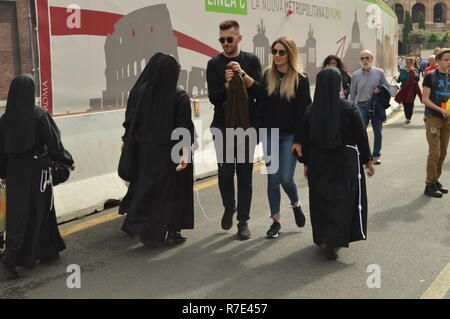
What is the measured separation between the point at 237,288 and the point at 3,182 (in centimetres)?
218

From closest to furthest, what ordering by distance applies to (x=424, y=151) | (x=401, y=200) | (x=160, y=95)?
1. (x=160, y=95)
2. (x=401, y=200)
3. (x=424, y=151)

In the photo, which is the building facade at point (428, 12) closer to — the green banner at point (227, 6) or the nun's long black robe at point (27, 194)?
the green banner at point (227, 6)

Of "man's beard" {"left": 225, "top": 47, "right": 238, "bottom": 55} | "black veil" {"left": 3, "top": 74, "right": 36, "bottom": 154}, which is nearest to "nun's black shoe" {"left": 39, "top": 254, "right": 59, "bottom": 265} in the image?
"black veil" {"left": 3, "top": 74, "right": 36, "bottom": 154}

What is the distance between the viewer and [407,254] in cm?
527

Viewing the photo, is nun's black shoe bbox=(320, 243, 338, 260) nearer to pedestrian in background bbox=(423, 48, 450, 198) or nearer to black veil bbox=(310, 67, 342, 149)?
black veil bbox=(310, 67, 342, 149)

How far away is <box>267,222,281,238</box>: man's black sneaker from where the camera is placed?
5832mm

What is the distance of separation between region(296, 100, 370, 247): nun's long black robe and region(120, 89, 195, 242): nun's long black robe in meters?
1.14

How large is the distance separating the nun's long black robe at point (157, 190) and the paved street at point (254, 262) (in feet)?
0.74

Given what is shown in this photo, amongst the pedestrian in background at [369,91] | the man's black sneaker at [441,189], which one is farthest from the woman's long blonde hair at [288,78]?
the pedestrian in background at [369,91]

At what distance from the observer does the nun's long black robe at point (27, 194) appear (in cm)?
487

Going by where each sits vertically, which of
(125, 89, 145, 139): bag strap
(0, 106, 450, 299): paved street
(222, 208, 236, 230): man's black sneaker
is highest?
(125, 89, 145, 139): bag strap
